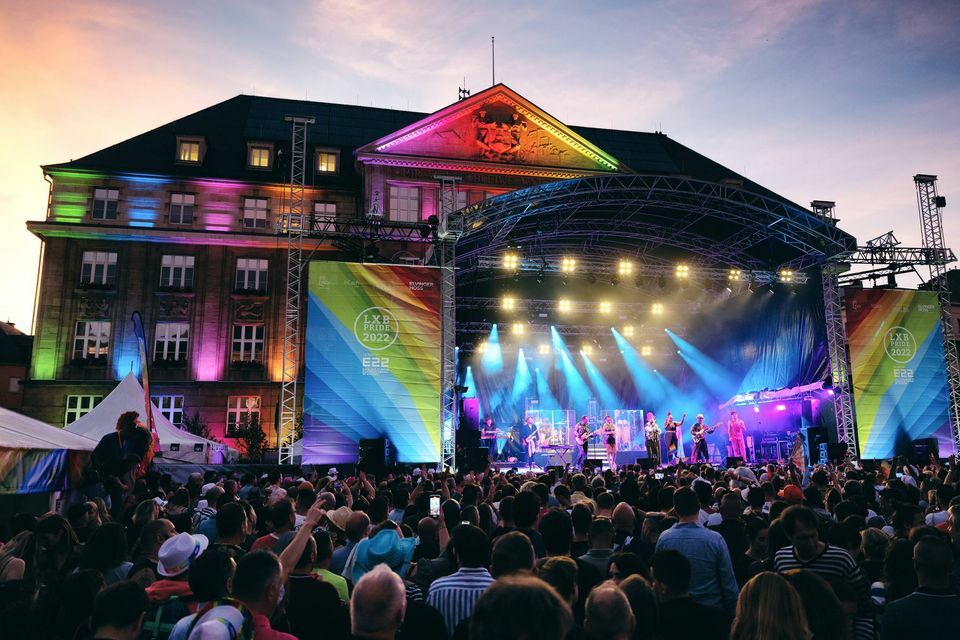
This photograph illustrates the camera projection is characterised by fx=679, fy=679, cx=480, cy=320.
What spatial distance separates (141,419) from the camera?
20.0 m

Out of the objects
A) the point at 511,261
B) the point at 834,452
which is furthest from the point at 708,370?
the point at 511,261

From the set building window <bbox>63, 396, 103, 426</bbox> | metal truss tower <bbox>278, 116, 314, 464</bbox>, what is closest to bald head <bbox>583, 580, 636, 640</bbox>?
metal truss tower <bbox>278, 116, 314, 464</bbox>

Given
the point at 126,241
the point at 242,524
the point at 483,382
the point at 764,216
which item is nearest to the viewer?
the point at 242,524

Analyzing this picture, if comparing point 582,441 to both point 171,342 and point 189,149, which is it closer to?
point 171,342

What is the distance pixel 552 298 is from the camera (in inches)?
1199

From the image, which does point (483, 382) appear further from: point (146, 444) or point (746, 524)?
point (746, 524)

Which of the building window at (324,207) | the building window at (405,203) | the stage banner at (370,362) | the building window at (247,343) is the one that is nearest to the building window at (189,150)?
the building window at (324,207)

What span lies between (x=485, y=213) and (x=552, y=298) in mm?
9755

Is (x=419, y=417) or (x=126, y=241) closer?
(x=419, y=417)

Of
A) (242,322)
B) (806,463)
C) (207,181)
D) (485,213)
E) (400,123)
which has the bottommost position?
(806,463)

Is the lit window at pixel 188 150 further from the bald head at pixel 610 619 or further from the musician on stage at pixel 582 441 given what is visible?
the bald head at pixel 610 619

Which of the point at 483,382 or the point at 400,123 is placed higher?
the point at 400,123

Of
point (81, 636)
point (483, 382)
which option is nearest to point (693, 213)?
point (483, 382)

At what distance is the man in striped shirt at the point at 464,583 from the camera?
3.96 metres
